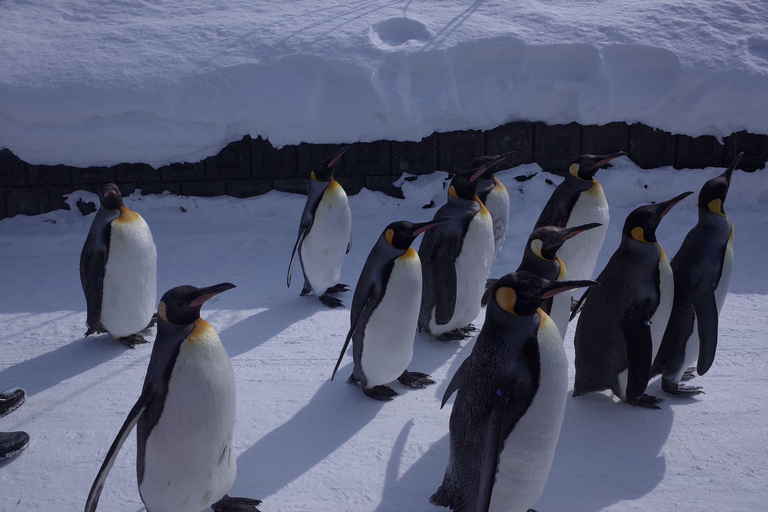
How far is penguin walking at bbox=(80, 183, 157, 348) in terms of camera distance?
11.3 feet

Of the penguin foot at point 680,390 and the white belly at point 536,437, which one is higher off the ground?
the white belly at point 536,437

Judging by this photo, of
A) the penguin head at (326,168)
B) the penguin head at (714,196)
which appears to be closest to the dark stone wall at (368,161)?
the penguin head at (326,168)

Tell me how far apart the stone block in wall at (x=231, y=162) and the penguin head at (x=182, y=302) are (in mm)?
3561

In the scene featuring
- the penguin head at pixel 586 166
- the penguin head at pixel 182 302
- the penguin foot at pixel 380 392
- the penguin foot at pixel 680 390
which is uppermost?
the penguin head at pixel 586 166

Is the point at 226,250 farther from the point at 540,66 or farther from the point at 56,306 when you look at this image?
the point at 540,66

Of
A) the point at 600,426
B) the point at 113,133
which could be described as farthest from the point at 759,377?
the point at 113,133

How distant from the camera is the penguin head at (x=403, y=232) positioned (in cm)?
285

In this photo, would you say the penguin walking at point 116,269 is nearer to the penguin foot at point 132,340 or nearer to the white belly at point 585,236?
the penguin foot at point 132,340

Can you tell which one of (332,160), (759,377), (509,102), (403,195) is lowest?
(759,377)

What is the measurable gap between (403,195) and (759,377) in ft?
10.3

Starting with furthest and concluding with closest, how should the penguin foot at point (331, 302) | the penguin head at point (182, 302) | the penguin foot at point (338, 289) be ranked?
the penguin foot at point (338, 289), the penguin foot at point (331, 302), the penguin head at point (182, 302)

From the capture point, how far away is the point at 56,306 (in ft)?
13.5

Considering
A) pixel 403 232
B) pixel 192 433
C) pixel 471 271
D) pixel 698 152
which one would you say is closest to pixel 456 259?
pixel 471 271

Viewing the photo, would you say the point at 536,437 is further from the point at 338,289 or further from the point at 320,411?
the point at 338,289
